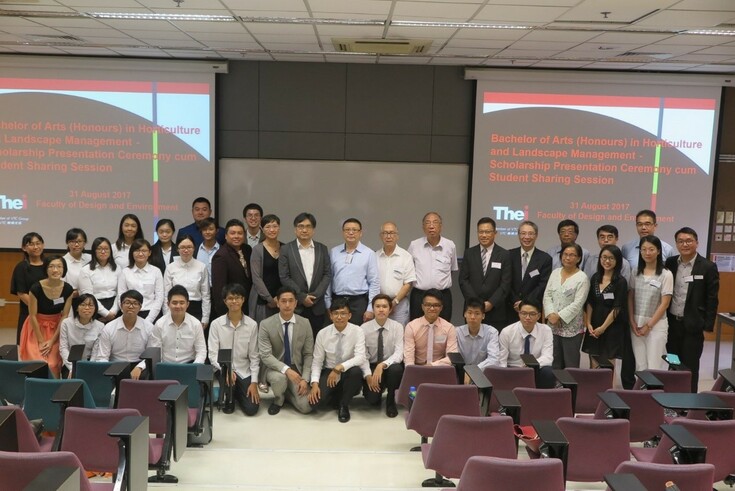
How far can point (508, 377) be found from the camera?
169 inches

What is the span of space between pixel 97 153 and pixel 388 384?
4533 millimetres

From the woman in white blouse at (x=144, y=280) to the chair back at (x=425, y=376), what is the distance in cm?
240

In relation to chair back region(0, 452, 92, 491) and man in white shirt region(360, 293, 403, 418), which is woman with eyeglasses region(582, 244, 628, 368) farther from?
chair back region(0, 452, 92, 491)

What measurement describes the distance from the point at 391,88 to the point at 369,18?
239 cm

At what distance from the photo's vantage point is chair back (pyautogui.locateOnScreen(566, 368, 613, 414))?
14.3ft

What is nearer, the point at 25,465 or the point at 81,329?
the point at 25,465

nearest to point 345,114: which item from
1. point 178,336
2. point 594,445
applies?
point 178,336

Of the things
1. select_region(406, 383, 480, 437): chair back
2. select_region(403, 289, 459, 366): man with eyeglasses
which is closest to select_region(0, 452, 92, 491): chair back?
select_region(406, 383, 480, 437): chair back

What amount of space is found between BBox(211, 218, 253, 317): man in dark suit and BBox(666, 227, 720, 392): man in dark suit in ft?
12.4

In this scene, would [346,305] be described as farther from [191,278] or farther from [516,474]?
[516,474]

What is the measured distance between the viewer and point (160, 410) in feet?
12.6

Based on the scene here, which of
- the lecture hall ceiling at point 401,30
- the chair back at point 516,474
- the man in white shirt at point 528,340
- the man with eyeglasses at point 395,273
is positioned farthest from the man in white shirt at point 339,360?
the chair back at point 516,474

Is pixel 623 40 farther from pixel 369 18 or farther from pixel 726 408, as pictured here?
pixel 726 408

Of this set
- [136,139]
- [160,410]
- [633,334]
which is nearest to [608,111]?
[633,334]
